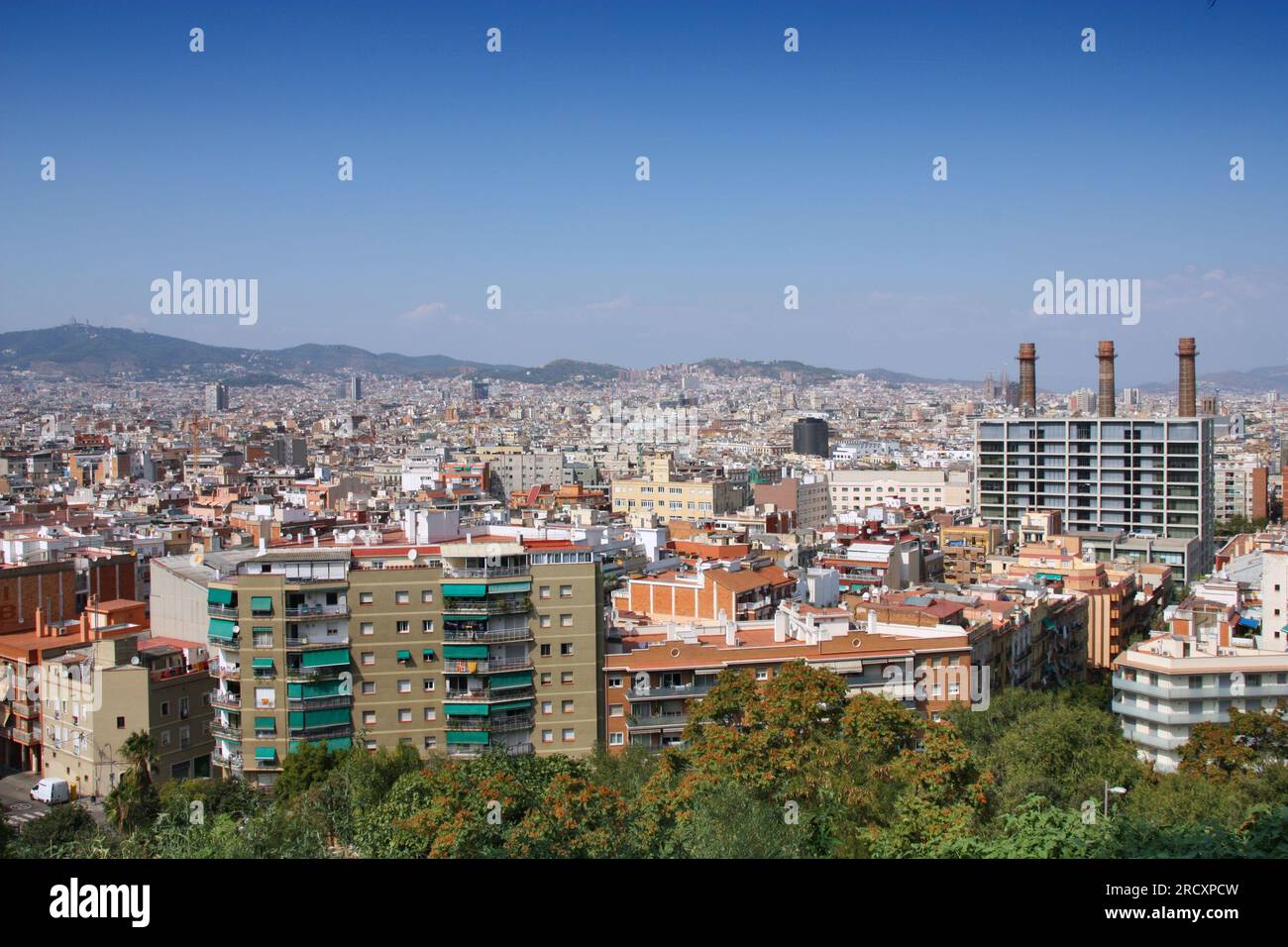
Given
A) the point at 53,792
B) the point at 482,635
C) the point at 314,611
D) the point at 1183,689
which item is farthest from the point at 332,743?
the point at 1183,689

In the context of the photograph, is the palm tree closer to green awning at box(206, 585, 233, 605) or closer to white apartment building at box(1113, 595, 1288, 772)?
green awning at box(206, 585, 233, 605)

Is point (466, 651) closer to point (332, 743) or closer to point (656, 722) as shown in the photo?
point (332, 743)

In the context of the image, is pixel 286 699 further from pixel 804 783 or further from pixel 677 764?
pixel 804 783

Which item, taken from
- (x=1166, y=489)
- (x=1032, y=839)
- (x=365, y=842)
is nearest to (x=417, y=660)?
(x=365, y=842)

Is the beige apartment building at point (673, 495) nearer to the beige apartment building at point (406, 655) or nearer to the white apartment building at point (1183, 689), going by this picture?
the beige apartment building at point (406, 655)

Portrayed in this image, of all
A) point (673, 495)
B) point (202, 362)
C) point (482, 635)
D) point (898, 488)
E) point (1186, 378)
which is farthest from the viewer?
point (202, 362)

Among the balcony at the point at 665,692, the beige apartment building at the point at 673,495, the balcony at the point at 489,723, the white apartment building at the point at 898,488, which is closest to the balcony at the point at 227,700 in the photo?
the balcony at the point at 489,723
